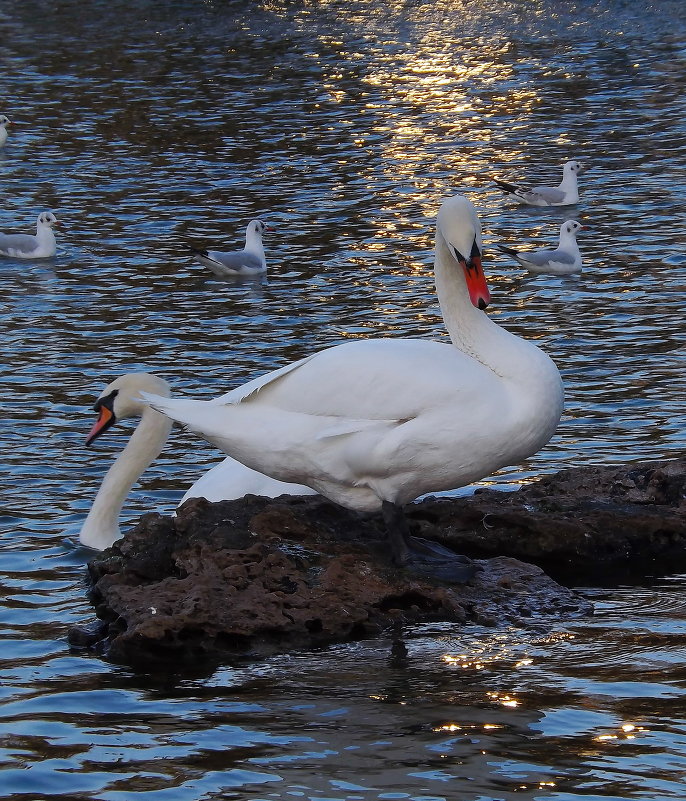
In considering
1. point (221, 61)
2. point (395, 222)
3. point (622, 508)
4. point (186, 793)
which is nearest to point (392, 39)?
point (221, 61)

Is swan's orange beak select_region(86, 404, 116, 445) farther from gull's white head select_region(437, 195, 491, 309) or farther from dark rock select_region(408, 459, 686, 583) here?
gull's white head select_region(437, 195, 491, 309)

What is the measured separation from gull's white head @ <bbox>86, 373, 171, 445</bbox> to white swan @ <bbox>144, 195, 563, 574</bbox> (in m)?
1.70

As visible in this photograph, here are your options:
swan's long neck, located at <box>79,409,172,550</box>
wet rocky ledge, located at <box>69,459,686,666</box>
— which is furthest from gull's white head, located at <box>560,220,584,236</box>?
wet rocky ledge, located at <box>69,459,686,666</box>

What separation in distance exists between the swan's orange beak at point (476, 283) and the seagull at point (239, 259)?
836 cm

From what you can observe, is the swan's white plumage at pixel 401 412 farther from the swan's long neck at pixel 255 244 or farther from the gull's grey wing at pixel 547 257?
the swan's long neck at pixel 255 244

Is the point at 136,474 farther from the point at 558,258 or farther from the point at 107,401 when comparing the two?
the point at 558,258

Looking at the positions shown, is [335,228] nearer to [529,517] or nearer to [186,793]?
[529,517]

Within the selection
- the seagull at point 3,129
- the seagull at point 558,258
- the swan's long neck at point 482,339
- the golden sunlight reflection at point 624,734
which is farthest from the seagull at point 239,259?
the golden sunlight reflection at point 624,734

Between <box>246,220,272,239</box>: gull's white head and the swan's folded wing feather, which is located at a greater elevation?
<box>246,220,272,239</box>: gull's white head

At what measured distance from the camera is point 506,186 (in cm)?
1797

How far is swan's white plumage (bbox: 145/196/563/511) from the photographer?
257 inches

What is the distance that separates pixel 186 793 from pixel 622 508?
3.12 meters

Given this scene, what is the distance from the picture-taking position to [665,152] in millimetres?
19047

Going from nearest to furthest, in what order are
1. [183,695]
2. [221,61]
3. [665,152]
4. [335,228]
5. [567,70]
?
[183,695]
[335,228]
[665,152]
[567,70]
[221,61]
